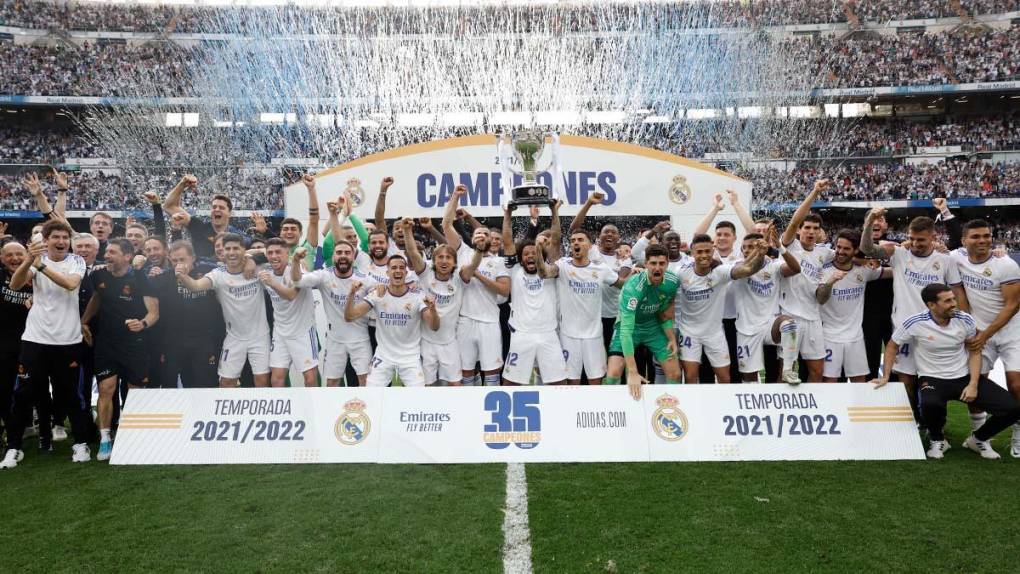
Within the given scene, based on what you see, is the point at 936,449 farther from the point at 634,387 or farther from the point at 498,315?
the point at 498,315

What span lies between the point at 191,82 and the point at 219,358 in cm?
3568

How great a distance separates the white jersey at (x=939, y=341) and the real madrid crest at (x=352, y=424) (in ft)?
15.6

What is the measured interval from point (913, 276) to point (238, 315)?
21.4ft

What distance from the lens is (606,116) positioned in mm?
35344

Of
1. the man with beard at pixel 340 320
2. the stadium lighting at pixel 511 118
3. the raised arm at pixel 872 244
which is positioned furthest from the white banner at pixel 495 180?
the stadium lighting at pixel 511 118

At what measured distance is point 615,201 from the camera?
11992 mm

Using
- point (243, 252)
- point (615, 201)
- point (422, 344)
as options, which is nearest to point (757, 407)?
point (422, 344)

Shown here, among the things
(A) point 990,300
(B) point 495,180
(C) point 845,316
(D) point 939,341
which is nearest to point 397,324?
(C) point 845,316

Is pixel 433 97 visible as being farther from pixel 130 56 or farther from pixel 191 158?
pixel 130 56

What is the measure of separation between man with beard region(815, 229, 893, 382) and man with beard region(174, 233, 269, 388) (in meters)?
5.52

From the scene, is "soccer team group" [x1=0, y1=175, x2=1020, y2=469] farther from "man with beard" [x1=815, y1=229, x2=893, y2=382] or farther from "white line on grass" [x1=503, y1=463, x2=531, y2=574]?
"white line on grass" [x1=503, y1=463, x2=531, y2=574]

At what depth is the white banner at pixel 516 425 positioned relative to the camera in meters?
5.27

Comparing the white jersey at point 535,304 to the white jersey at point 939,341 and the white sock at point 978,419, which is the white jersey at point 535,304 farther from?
the white sock at point 978,419

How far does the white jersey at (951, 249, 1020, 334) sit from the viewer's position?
578cm
